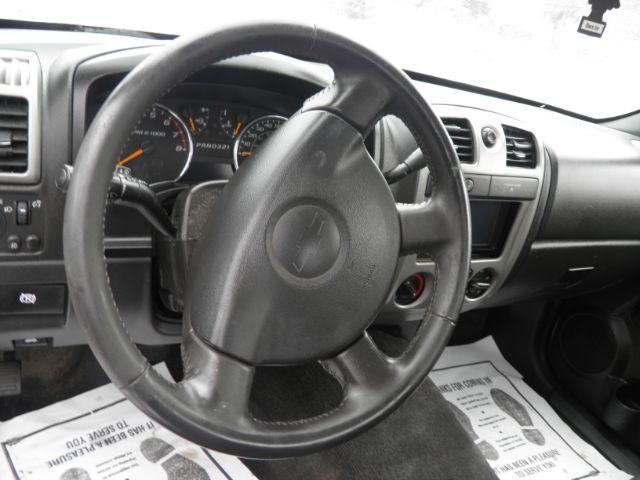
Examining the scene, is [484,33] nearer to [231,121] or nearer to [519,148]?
[519,148]

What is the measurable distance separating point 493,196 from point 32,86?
0.84 meters

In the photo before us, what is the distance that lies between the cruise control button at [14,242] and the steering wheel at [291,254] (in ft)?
1.02

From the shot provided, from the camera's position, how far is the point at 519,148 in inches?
51.7

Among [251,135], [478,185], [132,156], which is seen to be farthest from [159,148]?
[478,185]

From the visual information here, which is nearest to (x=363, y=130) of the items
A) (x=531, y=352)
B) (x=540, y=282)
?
(x=540, y=282)

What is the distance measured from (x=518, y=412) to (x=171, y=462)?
873mm

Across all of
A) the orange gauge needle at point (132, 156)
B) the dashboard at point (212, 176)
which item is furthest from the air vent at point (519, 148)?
the orange gauge needle at point (132, 156)

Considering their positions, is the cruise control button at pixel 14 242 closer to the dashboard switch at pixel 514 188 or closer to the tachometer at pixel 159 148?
the tachometer at pixel 159 148

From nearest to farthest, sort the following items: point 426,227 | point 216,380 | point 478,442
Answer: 1. point 216,380
2. point 426,227
3. point 478,442

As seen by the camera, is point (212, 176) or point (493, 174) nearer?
point (212, 176)

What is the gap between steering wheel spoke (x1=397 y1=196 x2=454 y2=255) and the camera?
2.74 feet

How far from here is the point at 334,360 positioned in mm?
809

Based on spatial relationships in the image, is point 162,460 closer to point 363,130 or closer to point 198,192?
point 198,192

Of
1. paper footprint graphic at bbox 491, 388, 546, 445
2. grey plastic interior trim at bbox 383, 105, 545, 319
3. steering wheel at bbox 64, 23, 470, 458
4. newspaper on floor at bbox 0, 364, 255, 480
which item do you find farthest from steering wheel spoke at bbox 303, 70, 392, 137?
paper footprint graphic at bbox 491, 388, 546, 445
